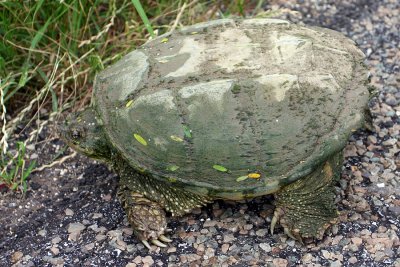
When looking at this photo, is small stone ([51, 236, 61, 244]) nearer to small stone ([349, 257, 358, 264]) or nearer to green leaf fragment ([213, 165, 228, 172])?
green leaf fragment ([213, 165, 228, 172])

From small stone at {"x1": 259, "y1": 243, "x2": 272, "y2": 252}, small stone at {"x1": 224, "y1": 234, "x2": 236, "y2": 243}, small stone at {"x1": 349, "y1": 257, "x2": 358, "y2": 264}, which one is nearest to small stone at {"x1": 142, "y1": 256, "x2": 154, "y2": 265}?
small stone at {"x1": 224, "y1": 234, "x2": 236, "y2": 243}

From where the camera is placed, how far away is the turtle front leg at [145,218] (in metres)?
2.68

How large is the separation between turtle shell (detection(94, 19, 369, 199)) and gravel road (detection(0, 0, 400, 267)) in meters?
0.27

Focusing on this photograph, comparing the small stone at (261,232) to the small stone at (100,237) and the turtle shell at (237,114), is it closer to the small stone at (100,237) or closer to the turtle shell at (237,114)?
the turtle shell at (237,114)

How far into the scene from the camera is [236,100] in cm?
248

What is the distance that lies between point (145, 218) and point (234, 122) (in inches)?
24.4

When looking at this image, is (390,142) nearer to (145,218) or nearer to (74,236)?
(145,218)

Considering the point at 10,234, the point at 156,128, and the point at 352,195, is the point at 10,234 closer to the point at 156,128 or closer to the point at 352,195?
the point at 156,128

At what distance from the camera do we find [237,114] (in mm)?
2480

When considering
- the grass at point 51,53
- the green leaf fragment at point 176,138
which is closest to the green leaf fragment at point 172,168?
the green leaf fragment at point 176,138

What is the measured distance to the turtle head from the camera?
110 inches

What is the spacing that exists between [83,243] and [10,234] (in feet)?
1.24

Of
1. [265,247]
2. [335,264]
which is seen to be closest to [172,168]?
[265,247]

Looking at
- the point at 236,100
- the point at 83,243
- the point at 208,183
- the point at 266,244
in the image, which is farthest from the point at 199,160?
the point at 83,243
